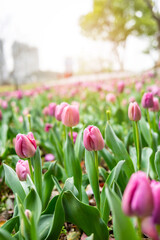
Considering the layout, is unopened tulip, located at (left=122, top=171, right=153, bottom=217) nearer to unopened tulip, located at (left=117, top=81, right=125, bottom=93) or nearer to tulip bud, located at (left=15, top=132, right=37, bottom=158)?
tulip bud, located at (left=15, top=132, right=37, bottom=158)

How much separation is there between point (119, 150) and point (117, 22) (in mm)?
27851

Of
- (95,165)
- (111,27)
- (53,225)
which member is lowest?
(53,225)

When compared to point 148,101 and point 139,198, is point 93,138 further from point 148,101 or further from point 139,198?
point 148,101

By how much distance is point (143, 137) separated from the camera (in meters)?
1.57

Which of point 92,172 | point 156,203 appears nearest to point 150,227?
point 156,203

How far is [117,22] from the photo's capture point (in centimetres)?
2677

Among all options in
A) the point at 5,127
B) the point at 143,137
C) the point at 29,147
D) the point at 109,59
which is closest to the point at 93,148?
the point at 29,147

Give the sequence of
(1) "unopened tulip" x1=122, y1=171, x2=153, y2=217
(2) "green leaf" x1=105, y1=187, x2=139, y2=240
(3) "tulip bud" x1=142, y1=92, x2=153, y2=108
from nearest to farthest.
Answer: (1) "unopened tulip" x1=122, y1=171, x2=153, y2=217, (2) "green leaf" x1=105, y1=187, x2=139, y2=240, (3) "tulip bud" x1=142, y1=92, x2=153, y2=108

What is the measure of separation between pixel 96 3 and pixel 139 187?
2800 cm

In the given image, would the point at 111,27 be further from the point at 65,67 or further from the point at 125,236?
the point at 125,236

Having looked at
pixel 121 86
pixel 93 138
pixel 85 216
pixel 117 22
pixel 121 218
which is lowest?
pixel 85 216

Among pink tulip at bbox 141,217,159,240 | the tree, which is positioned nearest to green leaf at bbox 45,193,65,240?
pink tulip at bbox 141,217,159,240

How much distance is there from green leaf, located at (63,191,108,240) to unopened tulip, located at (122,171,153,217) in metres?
0.35

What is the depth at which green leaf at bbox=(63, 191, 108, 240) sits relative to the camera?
0.81 meters
